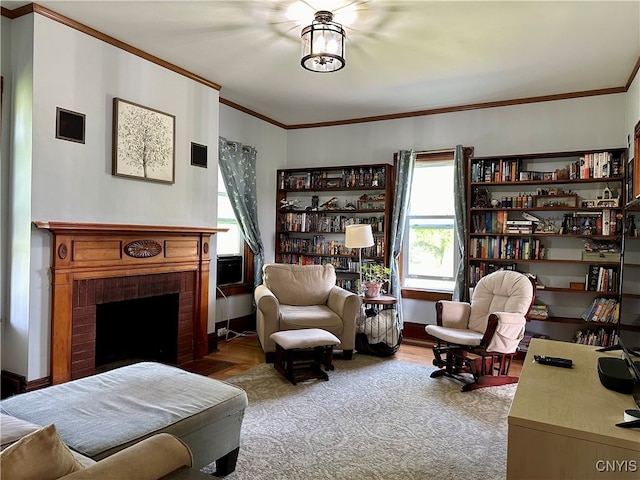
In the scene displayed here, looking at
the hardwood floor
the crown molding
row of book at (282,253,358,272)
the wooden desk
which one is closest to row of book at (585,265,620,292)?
the hardwood floor

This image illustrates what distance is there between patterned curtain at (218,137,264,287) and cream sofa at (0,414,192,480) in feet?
12.6

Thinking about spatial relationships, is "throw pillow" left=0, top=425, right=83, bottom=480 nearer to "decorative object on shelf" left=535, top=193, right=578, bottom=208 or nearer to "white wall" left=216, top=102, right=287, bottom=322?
"white wall" left=216, top=102, right=287, bottom=322

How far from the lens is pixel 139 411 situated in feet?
6.31

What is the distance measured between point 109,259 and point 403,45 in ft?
9.54

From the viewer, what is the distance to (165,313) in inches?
161

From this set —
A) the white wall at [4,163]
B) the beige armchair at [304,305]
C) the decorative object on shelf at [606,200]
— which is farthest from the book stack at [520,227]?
the white wall at [4,163]

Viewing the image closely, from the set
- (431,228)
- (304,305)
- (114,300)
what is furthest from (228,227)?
(431,228)

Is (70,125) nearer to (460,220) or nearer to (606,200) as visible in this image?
(460,220)

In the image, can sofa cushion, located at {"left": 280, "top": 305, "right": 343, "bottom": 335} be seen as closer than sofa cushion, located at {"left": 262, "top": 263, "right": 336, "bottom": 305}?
Yes

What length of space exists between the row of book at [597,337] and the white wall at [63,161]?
13.8ft

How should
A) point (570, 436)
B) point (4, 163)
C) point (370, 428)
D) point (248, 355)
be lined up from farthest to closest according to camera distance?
point (248, 355), point (4, 163), point (370, 428), point (570, 436)

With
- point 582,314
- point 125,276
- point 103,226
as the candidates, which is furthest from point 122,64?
point 582,314

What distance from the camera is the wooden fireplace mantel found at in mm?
3059

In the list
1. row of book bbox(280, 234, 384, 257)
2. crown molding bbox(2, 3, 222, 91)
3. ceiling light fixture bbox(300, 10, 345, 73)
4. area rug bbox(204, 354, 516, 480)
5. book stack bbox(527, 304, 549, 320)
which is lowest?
area rug bbox(204, 354, 516, 480)
